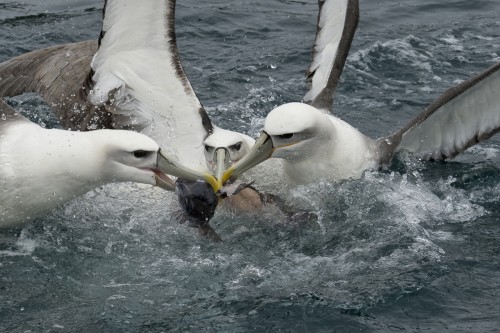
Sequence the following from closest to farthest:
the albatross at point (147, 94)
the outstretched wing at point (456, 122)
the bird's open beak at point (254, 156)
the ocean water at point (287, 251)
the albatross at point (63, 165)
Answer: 1. the ocean water at point (287, 251)
2. the albatross at point (63, 165)
3. the bird's open beak at point (254, 156)
4. the albatross at point (147, 94)
5. the outstretched wing at point (456, 122)

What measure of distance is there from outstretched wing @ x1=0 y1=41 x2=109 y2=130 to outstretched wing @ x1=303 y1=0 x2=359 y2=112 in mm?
2289

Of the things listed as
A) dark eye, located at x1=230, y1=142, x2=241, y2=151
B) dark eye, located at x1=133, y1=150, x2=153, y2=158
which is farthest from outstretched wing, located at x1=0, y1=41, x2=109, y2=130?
dark eye, located at x1=133, y1=150, x2=153, y2=158

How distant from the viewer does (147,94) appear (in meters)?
10.2

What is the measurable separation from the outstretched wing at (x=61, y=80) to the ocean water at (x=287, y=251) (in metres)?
0.76

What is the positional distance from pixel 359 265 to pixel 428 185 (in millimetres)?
2092

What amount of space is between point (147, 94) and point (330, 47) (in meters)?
2.45

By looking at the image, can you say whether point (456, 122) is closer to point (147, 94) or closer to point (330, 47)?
point (330, 47)

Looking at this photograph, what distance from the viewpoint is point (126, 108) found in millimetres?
10305

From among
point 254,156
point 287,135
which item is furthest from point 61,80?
point 287,135

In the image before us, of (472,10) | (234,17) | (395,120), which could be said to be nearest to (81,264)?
(395,120)

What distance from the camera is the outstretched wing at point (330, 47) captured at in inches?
446

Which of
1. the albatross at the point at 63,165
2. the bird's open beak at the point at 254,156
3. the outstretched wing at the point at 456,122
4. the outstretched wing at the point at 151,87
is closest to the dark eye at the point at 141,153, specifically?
the albatross at the point at 63,165

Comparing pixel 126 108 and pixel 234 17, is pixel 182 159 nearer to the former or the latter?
pixel 126 108

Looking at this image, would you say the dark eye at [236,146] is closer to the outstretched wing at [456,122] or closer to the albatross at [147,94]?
the albatross at [147,94]
